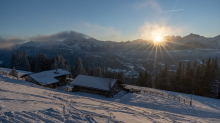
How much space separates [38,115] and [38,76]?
33564 mm

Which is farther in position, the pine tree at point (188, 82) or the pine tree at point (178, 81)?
the pine tree at point (178, 81)

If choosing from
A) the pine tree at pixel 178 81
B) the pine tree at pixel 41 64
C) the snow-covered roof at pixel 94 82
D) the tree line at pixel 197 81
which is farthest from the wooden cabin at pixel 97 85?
the pine tree at pixel 41 64

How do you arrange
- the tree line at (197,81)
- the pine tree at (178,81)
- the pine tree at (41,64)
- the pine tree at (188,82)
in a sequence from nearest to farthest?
the tree line at (197,81) → the pine tree at (188,82) → the pine tree at (178,81) → the pine tree at (41,64)

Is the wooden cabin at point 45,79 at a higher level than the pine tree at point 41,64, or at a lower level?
lower

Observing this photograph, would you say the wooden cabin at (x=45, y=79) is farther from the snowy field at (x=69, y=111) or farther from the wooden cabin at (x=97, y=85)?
the snowy field at (x=69, y=111)

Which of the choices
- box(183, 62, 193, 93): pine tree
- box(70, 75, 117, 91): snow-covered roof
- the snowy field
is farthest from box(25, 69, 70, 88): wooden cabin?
box(183, 62, 193, 93): pine tree

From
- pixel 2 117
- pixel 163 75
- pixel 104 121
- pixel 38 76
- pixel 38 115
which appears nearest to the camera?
pixel 2 117

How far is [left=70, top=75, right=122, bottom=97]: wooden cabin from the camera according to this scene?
97.1 ft

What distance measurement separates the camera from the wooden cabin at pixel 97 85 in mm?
29602

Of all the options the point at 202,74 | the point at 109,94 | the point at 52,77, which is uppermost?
the point at 202,74

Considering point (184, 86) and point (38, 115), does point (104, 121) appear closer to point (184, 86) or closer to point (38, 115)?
point (38, 115)

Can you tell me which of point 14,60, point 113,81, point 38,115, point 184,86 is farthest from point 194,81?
point 14,60

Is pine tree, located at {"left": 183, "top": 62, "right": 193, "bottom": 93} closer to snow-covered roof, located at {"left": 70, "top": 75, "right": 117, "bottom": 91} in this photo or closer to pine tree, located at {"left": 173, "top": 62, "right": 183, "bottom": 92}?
pine tree, located at {"left": 173, "top": 62, "right": 183, "bottom": 92}

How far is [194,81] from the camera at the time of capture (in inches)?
1645
